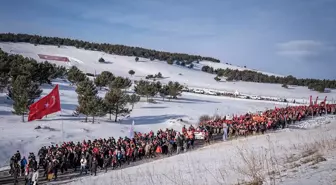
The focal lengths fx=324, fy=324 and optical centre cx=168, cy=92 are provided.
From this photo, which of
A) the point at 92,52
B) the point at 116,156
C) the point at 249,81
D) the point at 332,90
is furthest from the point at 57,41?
the point at 116,156

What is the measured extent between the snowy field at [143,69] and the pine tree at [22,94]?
83286mm

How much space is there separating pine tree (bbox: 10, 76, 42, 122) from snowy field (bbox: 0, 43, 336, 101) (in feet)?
273

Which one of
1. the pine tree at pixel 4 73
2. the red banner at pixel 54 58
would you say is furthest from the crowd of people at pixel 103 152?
the red banner at pixel 54 58

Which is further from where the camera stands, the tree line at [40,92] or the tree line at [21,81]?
the tree line at [40,92]

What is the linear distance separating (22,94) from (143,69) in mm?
111413

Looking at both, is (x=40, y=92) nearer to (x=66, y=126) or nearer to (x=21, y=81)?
(x=21, y=81)

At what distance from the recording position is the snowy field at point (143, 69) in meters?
117

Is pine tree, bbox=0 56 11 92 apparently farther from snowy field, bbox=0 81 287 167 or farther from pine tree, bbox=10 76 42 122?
pine tree, bbox=10 76 42 122

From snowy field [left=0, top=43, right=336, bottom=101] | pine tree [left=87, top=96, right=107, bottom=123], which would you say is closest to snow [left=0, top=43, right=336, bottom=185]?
pine tree [left=87, top=96, right=107, bottom=123]

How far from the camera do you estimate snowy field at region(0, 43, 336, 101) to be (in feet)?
384

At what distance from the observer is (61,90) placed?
6256 centimetres

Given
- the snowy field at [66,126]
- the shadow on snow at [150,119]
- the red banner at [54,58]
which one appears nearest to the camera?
the snowy field at [66,126]

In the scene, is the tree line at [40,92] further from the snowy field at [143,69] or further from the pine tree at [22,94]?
the snowy field at [143,69]

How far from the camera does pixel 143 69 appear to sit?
146 metres
